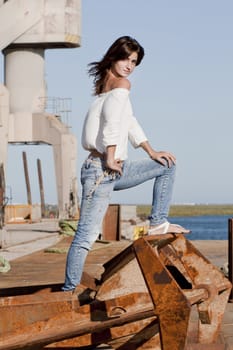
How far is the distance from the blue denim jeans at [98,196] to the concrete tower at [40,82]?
39.1m

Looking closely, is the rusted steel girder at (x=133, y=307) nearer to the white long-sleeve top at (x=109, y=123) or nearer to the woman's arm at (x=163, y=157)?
the woman's arm at (x=163, y=157)

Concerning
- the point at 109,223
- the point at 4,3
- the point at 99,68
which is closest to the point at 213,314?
the point at 99,68

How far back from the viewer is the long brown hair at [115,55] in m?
5.84

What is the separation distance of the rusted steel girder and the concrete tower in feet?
129

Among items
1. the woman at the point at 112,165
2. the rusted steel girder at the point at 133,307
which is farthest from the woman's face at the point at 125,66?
the rusted steel girder at the point at 133,307

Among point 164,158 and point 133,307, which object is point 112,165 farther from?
point 133,307

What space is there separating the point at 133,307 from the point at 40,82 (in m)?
42.8

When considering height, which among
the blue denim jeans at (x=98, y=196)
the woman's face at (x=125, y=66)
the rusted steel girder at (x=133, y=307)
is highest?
the woman's face at (x=125, y=66)

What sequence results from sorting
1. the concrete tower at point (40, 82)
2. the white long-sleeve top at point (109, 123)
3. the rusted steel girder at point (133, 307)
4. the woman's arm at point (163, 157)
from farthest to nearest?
the concrete tower at point (40, 82), the woman's arm at point (163, 157), the white long-sleeve top at point (109, 123), the rusted steel girder at point (133, 307)

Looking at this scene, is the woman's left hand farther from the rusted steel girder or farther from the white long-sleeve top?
the rusted steel girder

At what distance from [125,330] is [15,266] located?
8912 mm

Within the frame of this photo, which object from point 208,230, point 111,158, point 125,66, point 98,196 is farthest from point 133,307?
point 208,230

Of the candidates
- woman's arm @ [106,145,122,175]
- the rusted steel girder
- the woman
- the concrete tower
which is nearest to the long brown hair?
the woman

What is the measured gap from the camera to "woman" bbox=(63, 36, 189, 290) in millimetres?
5637
